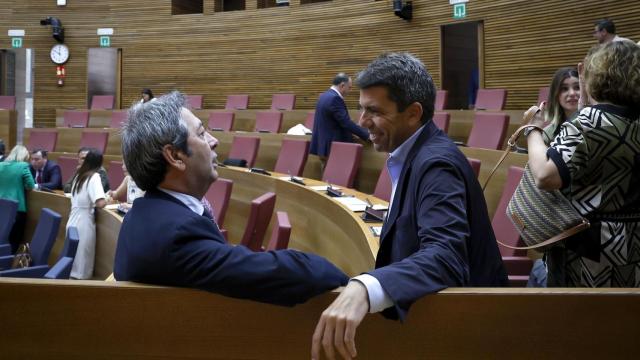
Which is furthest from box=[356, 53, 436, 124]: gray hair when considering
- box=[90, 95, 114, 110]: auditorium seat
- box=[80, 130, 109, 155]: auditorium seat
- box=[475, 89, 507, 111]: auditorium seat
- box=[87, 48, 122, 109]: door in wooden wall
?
box=[87, 48, 122, 109]: door in wooden wall

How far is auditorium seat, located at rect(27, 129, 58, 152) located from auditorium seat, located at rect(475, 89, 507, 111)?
541 centimetres

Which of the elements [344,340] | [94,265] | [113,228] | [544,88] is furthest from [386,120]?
[544,88]

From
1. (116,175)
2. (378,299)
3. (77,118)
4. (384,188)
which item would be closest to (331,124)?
(384,188)

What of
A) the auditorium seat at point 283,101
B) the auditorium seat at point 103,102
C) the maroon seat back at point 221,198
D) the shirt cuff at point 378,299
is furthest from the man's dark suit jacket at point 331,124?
the auditorium seat at point 103,102

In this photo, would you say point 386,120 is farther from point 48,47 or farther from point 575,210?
point 48,47

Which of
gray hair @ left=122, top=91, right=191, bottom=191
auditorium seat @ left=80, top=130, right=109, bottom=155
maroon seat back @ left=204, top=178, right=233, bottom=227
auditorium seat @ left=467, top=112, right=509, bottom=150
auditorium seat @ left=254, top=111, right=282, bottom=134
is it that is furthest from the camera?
auditorium seat @ left=80, top=130, right=109, bottom=155

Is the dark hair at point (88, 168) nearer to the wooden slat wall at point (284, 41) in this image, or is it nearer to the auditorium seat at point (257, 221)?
the auditorium seat at point (257, 221)

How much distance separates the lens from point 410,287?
0.81 metres

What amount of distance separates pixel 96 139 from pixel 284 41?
118 inches

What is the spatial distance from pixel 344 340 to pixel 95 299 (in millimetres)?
351

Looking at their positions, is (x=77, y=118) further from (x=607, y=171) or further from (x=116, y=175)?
(x=607, y=171)

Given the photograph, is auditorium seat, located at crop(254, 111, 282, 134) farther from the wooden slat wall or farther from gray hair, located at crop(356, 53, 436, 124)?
gray hair, located at crop(356, 53, 436, 124)

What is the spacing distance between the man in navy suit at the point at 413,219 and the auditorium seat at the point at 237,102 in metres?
7.55

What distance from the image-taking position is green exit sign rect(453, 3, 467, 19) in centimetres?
691
